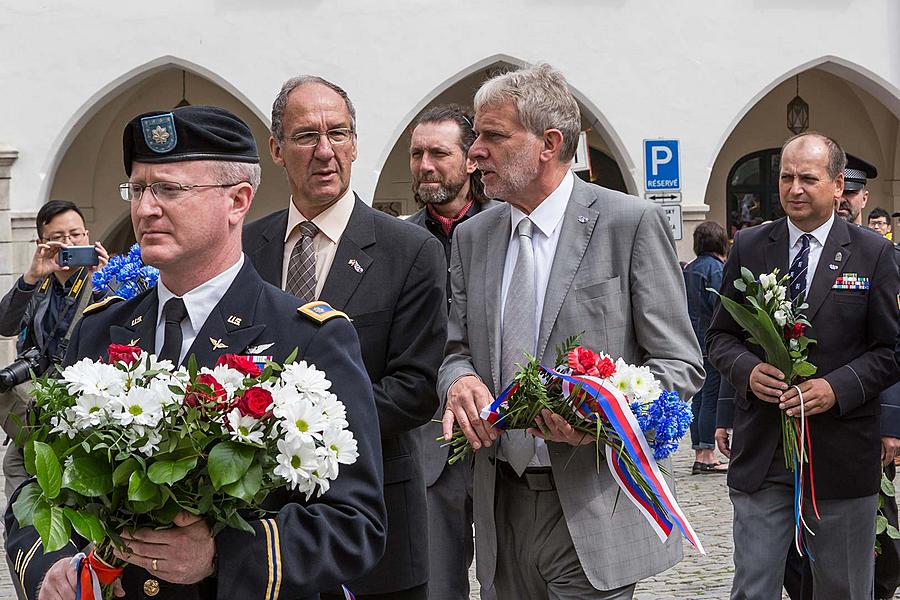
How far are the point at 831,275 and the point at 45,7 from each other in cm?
1609

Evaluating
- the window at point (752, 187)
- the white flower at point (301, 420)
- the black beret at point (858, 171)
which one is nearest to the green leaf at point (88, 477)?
the white flower at point (301, 420)

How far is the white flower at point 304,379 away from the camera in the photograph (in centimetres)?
270

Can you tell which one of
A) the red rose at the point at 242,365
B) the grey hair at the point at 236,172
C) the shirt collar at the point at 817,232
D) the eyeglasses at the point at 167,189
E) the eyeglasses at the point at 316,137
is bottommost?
the red rose at the point at 242,365

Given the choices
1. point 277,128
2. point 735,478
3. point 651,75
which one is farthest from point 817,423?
point 651,75

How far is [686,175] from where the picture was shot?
68.5 ft

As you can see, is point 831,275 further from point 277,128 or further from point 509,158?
point 277,128

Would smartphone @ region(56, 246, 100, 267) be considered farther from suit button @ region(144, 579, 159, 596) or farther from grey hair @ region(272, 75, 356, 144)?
suit button @ region(144, 579, 159, 596)

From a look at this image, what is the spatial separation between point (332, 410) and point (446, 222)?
3.42 metres

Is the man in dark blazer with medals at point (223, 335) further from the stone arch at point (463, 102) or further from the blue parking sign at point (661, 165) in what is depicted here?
the stone arch at point (463, 102)

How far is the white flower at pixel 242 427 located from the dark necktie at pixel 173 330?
0.53 metres

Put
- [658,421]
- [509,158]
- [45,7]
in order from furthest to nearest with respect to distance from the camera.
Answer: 1. [45,7]
2. [509,158]
3. [658,421]

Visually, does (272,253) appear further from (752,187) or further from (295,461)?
(752,187)

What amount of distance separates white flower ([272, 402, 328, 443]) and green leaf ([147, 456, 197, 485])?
177 millimetres

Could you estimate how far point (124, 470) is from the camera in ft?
8.46
